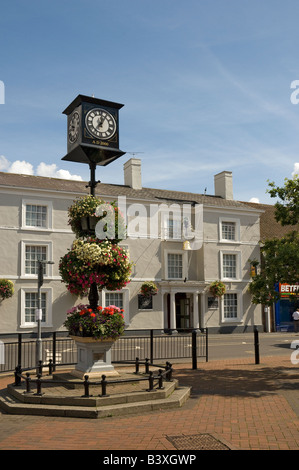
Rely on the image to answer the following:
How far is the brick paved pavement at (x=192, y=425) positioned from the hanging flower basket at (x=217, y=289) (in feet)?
64.7

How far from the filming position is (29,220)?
26.4 metres

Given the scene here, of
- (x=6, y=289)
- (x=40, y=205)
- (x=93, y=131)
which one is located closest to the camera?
(x=93, y=131)

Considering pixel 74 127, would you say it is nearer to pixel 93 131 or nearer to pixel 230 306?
pixel 93 131

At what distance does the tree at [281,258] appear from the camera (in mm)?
11695

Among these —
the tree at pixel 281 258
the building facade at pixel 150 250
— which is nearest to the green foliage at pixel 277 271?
the tree at pixel 281 258

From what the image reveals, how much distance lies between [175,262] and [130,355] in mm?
15283

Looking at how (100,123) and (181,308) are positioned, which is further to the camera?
(181,308)

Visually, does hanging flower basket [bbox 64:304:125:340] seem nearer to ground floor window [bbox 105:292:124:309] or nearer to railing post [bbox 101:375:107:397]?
railing post [bbox 101:375:107:397]

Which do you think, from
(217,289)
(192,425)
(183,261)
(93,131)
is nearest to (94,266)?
(93,131)

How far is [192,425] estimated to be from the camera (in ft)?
23.3

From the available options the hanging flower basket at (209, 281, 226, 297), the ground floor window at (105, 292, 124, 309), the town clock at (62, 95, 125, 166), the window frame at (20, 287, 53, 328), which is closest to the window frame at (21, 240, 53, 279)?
the window frame at (20, 287, 53, 328)

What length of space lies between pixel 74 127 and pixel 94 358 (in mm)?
5529
